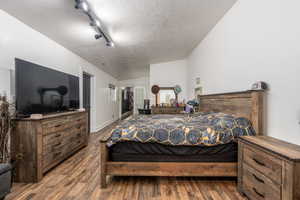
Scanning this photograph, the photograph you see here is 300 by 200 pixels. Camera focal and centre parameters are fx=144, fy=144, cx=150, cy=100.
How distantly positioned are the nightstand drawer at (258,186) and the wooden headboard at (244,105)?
1.92ft

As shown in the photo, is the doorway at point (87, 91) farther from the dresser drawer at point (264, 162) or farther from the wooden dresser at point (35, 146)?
the dresser drawer at point (264, 162)

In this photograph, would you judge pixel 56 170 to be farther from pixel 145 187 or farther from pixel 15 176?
pixel 145 187

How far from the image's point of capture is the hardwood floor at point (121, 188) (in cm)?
171

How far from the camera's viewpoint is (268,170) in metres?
1.32

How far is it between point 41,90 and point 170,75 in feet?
14.2

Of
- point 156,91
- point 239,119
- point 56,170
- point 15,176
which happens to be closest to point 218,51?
point 239,119

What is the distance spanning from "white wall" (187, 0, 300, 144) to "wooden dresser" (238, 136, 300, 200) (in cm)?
40

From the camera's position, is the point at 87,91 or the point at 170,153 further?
the point at 87,91

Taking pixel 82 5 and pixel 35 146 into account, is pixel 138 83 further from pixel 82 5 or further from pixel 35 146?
pixel 35 146

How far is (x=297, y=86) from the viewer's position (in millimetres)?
1436

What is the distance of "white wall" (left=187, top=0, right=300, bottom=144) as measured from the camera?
1485 millimetres

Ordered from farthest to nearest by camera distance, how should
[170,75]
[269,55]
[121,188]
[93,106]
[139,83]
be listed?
[139,83] < [170,75] < [93,106] < [121,188] < [269,55]

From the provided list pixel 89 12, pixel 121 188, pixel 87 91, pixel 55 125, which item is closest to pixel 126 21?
pixel 89 12

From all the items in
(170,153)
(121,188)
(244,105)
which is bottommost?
(121,188)
